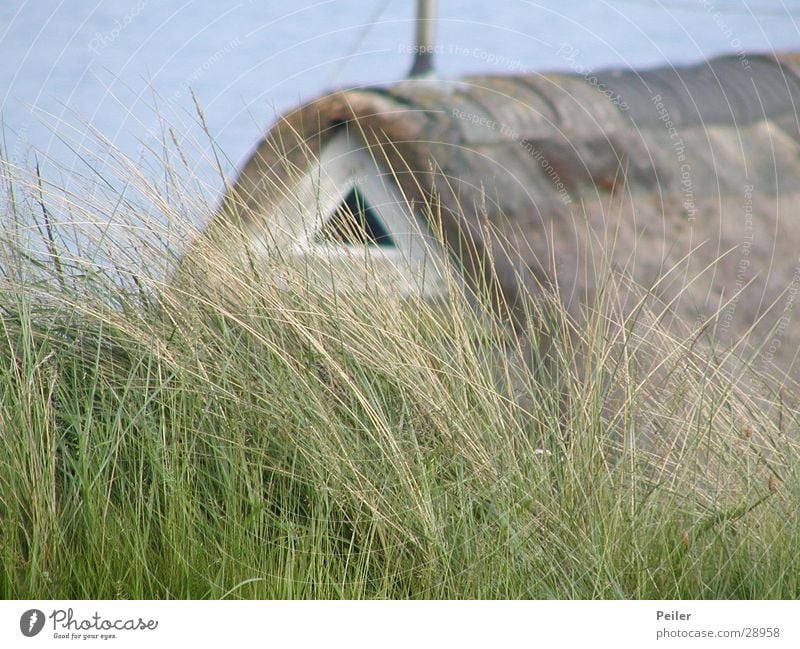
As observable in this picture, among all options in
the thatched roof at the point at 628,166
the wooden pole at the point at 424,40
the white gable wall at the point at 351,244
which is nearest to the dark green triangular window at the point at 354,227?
the white gable wall at the point at 351,244

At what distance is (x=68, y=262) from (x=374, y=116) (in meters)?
1.00

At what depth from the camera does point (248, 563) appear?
80.8 inches

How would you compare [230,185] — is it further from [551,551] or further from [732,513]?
[732,513]

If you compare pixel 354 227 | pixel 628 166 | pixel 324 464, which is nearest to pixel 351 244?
pixel 354 227

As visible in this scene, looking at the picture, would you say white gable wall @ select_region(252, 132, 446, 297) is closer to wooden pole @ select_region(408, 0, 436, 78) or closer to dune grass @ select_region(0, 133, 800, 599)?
dune grass @ select_region(0, 133, 800, 599)

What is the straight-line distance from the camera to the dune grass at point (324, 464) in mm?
2025

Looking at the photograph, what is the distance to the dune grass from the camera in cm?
203

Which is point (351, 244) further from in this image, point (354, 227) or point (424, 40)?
point (424, 40)
